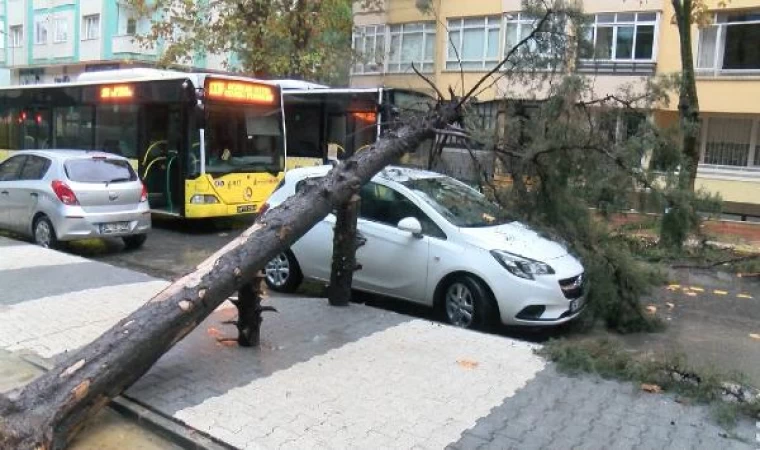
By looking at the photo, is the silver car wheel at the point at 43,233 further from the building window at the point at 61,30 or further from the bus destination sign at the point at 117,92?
the building window at the point at 61,30

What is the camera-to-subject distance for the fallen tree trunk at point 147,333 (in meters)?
4.30

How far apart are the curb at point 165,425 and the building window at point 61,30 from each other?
143 feet

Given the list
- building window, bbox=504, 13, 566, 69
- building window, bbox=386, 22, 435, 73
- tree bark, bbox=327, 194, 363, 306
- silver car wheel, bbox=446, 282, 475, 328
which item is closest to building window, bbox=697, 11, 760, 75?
building window, bbox=386, 22, 435, 73

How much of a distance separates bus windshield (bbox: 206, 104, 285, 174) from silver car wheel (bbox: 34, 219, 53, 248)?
298 cm

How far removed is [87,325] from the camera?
674cm

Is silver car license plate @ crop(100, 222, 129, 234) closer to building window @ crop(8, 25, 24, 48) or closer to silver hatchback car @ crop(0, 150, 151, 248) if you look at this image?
silver hatchback car @ crop(0, 150, 151, 248)

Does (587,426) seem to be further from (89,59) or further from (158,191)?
(89,59)

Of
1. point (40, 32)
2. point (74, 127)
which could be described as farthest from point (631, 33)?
point (40, 32)

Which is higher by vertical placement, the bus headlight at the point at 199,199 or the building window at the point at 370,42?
the building window at the point at 370,42

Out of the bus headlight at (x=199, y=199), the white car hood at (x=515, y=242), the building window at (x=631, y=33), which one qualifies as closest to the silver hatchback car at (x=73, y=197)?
the bus headlight at (x=199, y=199)

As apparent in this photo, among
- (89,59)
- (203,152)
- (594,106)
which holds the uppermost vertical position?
(89,59)

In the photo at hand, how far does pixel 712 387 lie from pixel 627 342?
7.53ft

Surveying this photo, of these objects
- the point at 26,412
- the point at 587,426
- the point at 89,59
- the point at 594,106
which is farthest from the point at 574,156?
the point at 89,59

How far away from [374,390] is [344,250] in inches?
91.9
